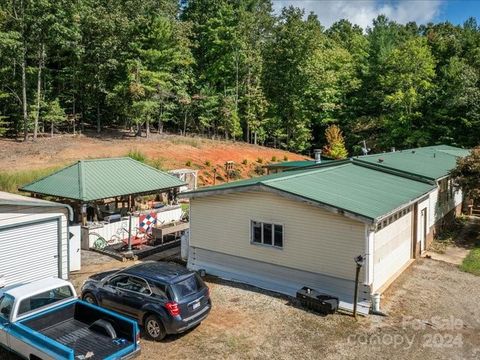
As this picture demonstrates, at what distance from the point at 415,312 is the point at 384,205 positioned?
368 cm

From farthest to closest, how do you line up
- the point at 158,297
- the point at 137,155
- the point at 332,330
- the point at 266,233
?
the point at 137,155
the point at 266,233
the point at 332,330
the point at 158,297

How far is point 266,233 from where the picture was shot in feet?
51.3

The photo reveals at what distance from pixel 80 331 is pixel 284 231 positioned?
7665 mm

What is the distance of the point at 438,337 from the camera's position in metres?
11.8

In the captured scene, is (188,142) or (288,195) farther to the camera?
(188,142)

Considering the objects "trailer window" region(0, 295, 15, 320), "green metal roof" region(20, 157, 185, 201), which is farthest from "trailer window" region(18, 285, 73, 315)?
"green metal roof" region(20, 157, 185, 201)

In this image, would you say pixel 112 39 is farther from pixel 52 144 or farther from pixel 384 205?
pixel 384 205

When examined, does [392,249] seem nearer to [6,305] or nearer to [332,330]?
[332,330]

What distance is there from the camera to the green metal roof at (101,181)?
21425 millimetres

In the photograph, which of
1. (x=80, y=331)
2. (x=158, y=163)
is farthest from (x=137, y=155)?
(x=80, y=331)

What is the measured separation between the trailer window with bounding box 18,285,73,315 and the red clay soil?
27396 mm

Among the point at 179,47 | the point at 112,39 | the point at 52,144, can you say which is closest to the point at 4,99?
the point at 52,144

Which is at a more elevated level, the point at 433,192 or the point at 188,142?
the point at 188,142

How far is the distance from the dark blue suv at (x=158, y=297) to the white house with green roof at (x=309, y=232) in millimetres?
4254
